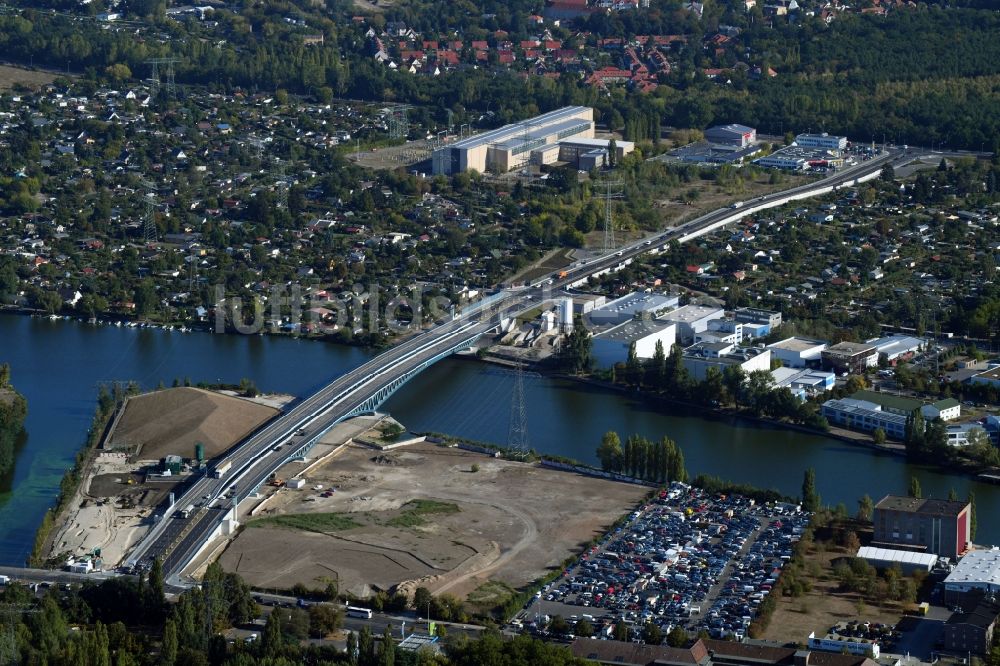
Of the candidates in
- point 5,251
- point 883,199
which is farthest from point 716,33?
point 5,251

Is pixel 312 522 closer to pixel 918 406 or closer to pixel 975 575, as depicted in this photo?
pixel 975 575

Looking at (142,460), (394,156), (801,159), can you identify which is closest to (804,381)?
(142,460)

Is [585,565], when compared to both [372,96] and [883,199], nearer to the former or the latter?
[883,199]

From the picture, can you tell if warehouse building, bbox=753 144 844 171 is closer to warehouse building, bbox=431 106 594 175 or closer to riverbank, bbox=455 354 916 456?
warehouse building, bbox=431 106 594 175

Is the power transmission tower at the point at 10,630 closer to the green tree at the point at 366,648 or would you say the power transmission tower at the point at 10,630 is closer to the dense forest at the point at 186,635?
the dense forest at the point at 186,635

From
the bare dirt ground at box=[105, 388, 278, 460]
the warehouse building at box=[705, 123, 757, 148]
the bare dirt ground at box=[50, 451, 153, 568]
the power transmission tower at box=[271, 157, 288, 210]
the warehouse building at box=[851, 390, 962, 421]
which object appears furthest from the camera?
the warehouse building at box=[705, 123, 757, 148]

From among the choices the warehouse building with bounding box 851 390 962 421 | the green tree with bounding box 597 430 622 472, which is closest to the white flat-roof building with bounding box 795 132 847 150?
the warehouse building with bounding box 851 390 962 421

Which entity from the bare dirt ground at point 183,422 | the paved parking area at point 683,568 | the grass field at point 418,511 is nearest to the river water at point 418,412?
the bare dirt ground at point 183,422
